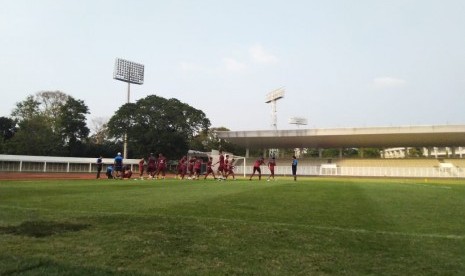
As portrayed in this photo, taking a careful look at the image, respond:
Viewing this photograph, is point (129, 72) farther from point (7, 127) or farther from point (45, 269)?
point (45, 269)

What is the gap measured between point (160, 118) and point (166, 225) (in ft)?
163

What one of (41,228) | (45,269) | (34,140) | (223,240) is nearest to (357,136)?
(34,140)

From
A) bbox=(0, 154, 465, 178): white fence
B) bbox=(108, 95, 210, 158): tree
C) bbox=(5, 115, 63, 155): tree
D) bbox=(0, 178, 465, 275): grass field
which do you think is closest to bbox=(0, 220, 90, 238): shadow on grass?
bbox=(0, 178, 465, 275): grass field

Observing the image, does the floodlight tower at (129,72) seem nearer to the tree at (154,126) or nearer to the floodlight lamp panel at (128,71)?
the floodlight lamp panel at (128,71)

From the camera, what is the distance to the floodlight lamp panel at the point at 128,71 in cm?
6081

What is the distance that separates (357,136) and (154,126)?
2782cm

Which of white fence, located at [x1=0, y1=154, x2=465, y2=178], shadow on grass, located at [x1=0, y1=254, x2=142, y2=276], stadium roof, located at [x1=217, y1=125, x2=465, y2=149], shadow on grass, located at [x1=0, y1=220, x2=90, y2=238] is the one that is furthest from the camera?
stadium roof, located at [x1=217, y1=125, x2=465, y2=149]

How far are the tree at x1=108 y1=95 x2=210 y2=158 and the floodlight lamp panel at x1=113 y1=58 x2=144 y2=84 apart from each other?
7021 millimetres

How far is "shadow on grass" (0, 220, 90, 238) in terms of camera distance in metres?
6.24

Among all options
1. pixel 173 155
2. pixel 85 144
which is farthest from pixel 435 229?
pixel 85 144

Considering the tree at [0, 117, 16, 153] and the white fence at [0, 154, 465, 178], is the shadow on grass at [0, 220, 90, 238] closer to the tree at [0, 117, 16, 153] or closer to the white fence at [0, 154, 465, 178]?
the white fence at [0, 154, 465, 178]

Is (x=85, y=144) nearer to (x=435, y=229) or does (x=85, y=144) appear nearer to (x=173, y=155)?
(x=173, y=155)

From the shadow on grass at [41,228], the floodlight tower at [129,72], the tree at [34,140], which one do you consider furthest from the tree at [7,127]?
the shadow on grass at [41,228]

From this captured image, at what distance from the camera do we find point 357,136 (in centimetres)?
5269
